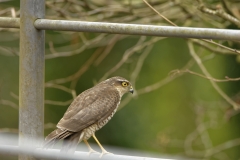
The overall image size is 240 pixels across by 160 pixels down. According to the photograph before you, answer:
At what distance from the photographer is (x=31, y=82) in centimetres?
182

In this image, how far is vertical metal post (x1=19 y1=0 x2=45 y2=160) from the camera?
1.83m

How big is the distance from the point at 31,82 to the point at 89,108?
4.21ft

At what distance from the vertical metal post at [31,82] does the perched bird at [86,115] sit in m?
0.54

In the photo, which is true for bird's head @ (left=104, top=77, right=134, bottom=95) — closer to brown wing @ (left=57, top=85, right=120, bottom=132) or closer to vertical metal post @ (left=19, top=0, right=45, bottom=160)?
brown wing @ (left=57, top=85, right=120, bottom=132)

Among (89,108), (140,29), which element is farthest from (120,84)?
(140,29)

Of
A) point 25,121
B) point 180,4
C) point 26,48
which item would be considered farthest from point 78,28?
point 180,4

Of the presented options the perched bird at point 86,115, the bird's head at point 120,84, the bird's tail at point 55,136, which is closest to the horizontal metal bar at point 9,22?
the bird's tail at point 55,136

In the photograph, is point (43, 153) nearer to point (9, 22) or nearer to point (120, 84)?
point (9, 22)

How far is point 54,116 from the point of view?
29.8 feet

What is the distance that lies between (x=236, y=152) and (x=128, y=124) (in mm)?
1857

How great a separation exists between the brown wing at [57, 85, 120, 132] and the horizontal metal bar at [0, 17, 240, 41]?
888 millimetres

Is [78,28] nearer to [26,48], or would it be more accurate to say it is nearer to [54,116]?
[26,48]

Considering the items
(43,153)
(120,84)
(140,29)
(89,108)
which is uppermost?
(120,84)

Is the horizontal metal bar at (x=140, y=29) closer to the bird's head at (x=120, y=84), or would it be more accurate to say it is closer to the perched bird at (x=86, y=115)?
the perched bird at (x=86, y=115)
